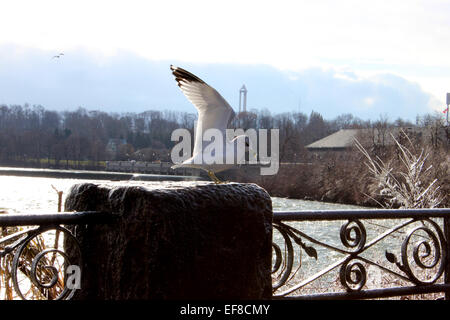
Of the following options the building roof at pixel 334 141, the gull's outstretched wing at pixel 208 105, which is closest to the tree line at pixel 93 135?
the building roof at pixel 334 141

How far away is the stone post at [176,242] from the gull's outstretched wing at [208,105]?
222 centimetres

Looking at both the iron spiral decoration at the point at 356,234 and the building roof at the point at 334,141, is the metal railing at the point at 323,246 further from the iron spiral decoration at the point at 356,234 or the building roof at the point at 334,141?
the building roof at the point at 334,141

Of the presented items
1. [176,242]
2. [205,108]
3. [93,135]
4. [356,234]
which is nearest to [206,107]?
[205,108]

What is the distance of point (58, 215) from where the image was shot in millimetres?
2264

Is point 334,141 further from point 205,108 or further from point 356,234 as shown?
point 356,234

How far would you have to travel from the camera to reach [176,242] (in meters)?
2.06

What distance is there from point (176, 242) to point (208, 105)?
2753mm

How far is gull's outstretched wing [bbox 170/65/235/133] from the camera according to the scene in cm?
452

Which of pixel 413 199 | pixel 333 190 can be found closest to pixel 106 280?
pixel 413 199

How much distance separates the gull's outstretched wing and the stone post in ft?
7.27

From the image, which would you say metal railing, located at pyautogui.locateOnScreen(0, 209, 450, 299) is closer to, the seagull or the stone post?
the stone post

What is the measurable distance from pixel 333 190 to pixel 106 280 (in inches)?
1387

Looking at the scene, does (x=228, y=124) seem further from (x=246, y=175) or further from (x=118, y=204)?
(x=246, y=175)

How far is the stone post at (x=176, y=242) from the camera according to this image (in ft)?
6.71
